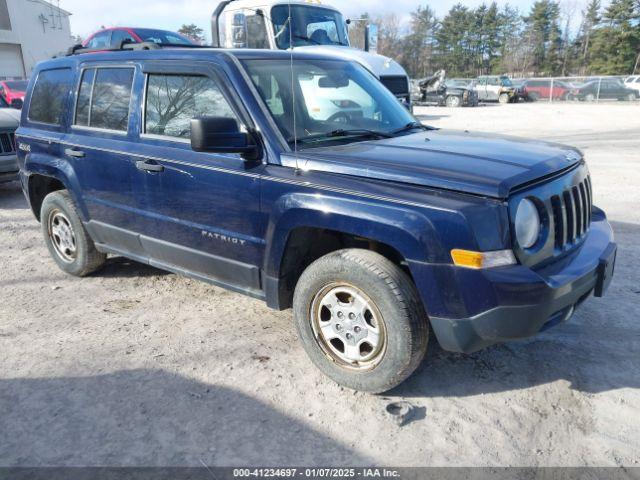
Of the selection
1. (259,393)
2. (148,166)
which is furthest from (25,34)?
(259,393)

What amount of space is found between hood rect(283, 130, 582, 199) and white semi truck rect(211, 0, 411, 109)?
6382mm

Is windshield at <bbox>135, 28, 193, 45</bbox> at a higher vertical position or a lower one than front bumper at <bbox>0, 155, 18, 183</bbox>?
higher

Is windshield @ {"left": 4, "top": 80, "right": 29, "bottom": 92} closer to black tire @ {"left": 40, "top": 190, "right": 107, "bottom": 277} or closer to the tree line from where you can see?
black tire @ {"left": 40, "top": 190, "right": 107, "bottom": 277}

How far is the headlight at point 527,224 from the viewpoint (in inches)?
105

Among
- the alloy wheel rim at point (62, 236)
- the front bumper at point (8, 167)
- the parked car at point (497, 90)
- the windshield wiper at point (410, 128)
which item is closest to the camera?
the windshield wiper at point (410, 128)

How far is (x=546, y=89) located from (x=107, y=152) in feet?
119

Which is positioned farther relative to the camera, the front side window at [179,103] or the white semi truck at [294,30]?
the white semi truck at [294,30]

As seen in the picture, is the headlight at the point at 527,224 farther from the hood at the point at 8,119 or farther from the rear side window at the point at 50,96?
the hood at the point at 8,119

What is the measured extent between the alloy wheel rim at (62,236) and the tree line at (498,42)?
193ft

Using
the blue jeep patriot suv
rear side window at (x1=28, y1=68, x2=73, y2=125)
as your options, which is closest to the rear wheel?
the blue jeep patriot suv

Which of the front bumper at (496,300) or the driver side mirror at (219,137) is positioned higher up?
the driver side mirror at (219,137)

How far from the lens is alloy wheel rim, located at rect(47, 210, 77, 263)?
500cm

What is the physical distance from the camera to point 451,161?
9.63 feet

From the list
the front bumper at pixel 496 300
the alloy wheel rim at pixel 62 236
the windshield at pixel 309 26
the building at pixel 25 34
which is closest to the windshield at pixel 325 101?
the front bumper at pixel 496 300
